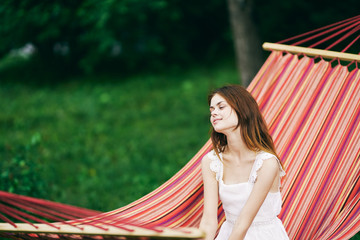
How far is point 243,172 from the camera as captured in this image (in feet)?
6.88

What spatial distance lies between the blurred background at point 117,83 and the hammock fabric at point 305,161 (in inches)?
63.1

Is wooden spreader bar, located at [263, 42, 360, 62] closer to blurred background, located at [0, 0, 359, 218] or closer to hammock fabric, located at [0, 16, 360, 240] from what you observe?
hammock fabric, located at [0, 16, 360, 240]

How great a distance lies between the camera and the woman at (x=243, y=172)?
200 cm

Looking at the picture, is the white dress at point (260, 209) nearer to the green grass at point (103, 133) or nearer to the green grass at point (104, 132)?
the green grass at point (103, 133)

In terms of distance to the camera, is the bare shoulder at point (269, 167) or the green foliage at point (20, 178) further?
the green foliage at point (20, 178)

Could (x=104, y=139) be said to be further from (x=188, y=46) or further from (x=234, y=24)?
(x=188, y=46)

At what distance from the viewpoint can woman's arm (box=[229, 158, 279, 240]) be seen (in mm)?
1929

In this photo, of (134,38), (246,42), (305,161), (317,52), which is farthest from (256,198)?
(134,38)

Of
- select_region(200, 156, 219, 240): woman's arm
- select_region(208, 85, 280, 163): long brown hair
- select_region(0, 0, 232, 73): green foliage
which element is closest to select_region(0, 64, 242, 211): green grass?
select_region(0, 0, 232, 73): green foliage

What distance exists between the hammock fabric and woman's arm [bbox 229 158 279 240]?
38 centimetres

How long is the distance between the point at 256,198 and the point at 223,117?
405 mm

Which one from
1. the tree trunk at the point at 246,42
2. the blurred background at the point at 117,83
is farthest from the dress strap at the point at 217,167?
the tree trunk at the point at 246,42

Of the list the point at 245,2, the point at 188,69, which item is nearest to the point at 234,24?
the point at 245,2

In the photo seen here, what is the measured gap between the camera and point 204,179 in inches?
85.8
